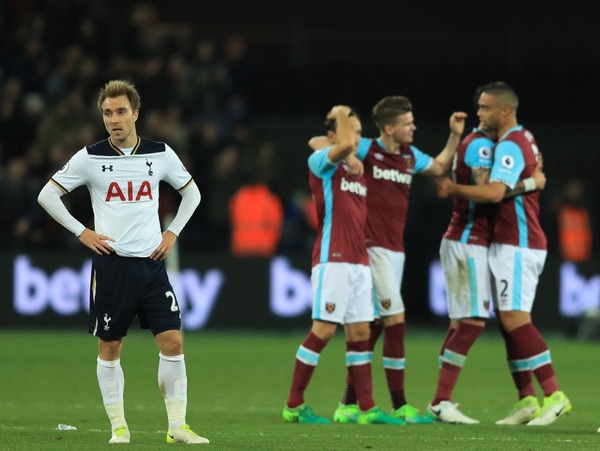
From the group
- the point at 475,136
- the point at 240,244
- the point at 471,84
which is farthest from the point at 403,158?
the point at 471,84

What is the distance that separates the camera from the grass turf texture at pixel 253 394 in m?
8.39

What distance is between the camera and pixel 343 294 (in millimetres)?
9758

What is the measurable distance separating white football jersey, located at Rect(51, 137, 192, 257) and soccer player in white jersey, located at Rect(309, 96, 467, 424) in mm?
2175

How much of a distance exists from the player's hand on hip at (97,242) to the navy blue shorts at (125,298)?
52 mm

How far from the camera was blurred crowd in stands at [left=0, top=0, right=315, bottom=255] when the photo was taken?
19.1m

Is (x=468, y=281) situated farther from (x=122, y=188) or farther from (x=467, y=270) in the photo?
(x=122, y=188)

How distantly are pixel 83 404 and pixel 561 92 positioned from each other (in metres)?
14.0

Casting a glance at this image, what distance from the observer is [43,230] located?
19.1 meters

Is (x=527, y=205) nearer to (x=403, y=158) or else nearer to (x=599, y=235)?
(x=403, y=158)

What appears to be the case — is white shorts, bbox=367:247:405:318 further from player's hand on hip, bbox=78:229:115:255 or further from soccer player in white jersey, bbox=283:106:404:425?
player's hand on hip, bbox=78:229:115:255

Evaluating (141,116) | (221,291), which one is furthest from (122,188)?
(141,116)

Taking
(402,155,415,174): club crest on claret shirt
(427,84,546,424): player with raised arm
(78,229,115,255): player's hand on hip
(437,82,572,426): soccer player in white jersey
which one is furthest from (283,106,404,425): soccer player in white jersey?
(78,229,115,255): player's hand on hip

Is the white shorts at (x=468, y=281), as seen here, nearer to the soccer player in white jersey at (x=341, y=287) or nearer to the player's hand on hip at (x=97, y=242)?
the soccer player in white jersey at (x=341, y=287)

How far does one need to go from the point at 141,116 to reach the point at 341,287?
11.6 meters
